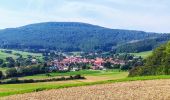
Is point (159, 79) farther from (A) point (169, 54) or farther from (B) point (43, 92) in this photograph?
(A) point (169, 54)

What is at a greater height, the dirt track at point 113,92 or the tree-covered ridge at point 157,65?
the tree-covered ridge at point 157,65

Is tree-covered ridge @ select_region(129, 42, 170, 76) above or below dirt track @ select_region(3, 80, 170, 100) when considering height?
above

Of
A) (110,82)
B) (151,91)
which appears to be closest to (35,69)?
(110,82)

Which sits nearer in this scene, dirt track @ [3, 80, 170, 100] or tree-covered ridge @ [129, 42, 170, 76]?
dirt track @ [3, 80, 170, 100]

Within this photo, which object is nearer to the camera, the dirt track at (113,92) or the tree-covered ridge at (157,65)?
Answer: the dirt track at (113,92)
